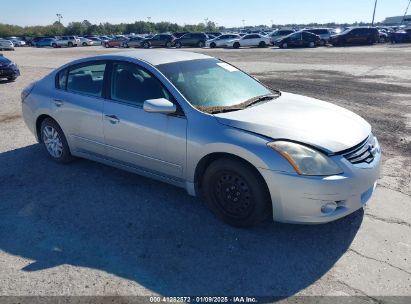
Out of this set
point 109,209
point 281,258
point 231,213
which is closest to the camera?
point 281,258

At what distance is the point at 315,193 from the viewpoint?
323 centimetres

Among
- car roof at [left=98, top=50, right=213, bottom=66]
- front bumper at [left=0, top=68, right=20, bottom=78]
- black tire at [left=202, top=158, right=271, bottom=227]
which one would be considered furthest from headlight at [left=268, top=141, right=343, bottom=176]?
front bumper at [left=0, top=68, right=20, bottom=78]

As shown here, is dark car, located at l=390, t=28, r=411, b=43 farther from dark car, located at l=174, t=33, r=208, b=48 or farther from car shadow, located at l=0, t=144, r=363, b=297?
car shadow, located at l=0, t=144, r=363, b=297

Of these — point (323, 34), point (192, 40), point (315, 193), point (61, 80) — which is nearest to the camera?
point (315, 193)

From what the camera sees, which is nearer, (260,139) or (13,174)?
(260,139)

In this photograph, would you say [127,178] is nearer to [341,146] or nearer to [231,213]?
[231,213]

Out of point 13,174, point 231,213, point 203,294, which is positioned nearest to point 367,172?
point 231,213

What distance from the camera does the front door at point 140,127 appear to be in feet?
13.0

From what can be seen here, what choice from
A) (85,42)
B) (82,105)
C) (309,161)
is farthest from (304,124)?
(85,42)

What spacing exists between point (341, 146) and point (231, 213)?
1.22 metres

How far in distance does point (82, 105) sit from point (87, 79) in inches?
14.4

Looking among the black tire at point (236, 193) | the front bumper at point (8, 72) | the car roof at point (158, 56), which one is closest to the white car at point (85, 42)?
the front bumper at point (8, 72)

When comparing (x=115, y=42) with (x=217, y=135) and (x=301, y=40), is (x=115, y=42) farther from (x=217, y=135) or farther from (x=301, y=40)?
(x=217, y=135)

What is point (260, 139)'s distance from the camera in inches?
134
